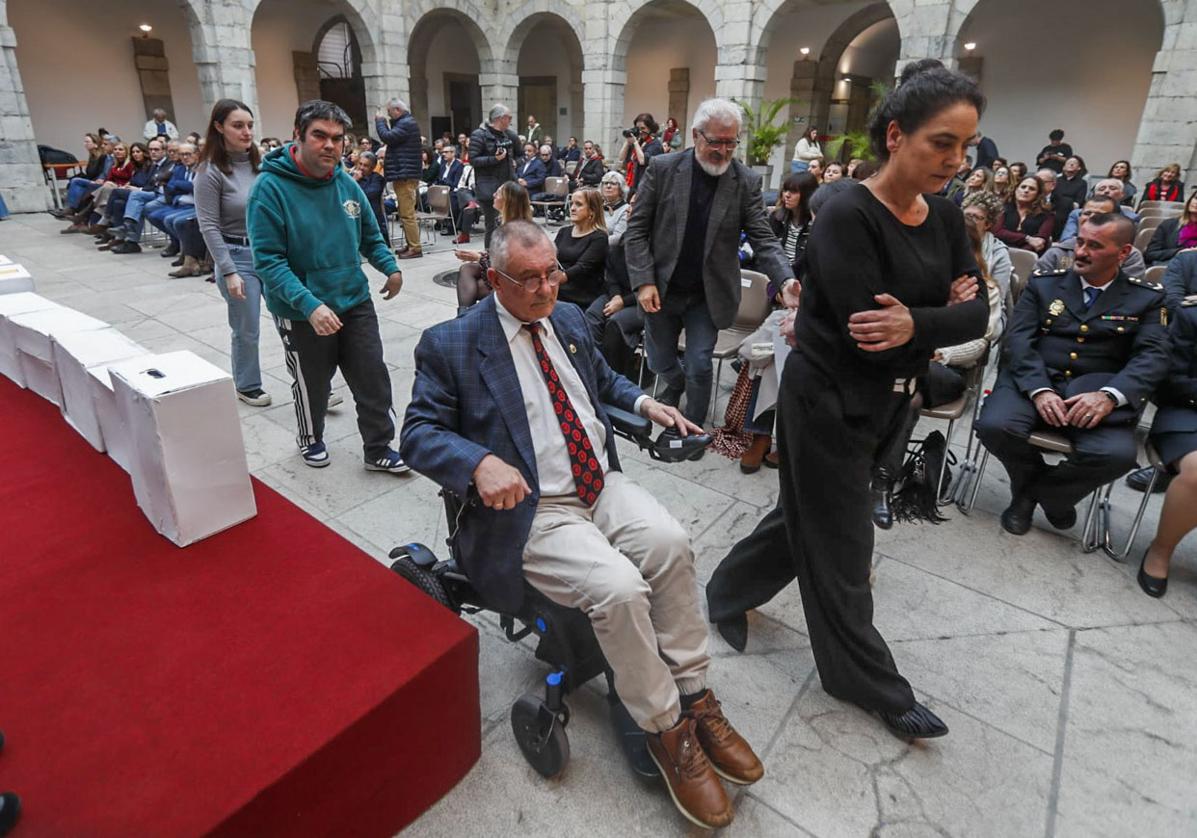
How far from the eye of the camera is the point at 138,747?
130 cm

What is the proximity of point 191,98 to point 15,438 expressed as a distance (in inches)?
668

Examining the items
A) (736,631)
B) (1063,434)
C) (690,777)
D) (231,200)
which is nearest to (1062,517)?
(1063,434)

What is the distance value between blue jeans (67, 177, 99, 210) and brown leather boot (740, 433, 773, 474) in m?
10.6

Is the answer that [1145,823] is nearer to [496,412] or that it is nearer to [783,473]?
[783,473]

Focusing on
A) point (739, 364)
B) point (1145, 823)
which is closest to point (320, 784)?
point (1145, 823)

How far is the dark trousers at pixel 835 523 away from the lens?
1.87 meters

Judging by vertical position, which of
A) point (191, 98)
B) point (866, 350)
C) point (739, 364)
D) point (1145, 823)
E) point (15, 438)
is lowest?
point (1145, 823)

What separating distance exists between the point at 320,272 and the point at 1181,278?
14.6 ft

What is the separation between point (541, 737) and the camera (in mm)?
1804

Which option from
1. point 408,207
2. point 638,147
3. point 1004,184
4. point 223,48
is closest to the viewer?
point 1004,184

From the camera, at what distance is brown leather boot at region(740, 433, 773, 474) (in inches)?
142

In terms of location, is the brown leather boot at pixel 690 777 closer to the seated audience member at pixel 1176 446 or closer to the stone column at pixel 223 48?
the seated audience member at pixel 1176 446

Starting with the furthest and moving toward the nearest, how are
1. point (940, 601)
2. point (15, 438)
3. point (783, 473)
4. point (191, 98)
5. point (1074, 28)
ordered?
point (191, 98) → point (1074, 28) → point (940, 601) → point (15, 438) → point (783, 473)

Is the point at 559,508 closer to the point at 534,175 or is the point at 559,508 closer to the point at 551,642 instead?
the point at 551,642
